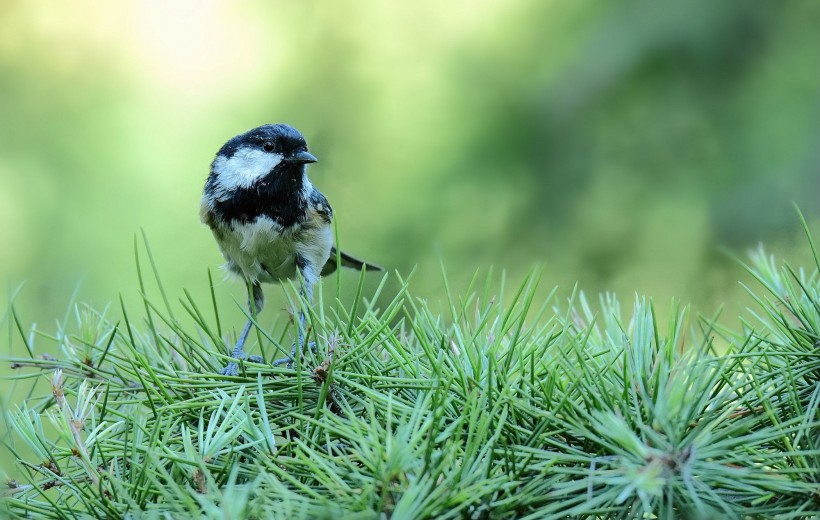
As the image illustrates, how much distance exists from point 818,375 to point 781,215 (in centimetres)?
131

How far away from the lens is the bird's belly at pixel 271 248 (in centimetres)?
140

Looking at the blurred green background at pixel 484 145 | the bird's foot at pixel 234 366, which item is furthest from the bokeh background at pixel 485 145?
the bird's foot at pixel 234 366

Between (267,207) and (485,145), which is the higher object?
(485,145)

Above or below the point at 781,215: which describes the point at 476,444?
below

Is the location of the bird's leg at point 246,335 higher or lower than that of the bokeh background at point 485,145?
lower

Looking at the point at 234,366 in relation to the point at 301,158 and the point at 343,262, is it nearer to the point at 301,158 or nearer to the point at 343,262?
the point at 301,158

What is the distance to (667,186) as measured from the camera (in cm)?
192

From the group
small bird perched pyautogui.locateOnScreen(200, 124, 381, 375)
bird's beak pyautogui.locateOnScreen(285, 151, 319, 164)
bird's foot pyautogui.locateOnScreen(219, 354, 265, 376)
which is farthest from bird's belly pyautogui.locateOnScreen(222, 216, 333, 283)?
bird's foot pyautogui.locateOnScreen(219, 354, 265, 376)

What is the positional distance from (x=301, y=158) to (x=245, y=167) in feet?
0.35

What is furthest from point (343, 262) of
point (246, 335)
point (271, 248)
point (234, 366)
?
point (234, 366)

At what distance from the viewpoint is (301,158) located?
1.42m

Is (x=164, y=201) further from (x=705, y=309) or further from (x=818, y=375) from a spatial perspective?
(x=818, y=375)

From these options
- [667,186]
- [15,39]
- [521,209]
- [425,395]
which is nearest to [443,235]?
[521,209]

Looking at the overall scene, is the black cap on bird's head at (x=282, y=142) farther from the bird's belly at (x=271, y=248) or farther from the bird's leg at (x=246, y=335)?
the bird's leg at (x=246, y=335)
